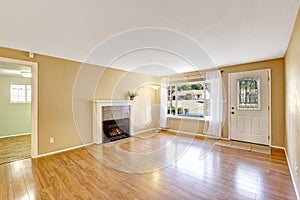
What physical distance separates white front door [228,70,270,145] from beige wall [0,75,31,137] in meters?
7.27

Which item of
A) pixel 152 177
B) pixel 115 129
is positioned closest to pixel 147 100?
pixel 115 129

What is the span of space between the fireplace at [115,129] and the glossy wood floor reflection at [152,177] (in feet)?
3.31

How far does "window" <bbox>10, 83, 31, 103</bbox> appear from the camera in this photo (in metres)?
5.51

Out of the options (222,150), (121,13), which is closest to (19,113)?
(121,13)

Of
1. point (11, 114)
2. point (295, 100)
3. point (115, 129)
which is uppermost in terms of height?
point (295, 100)

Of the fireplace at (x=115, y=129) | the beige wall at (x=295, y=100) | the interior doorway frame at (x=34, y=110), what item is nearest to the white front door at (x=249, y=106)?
the beige wall at (x=295, y=100)

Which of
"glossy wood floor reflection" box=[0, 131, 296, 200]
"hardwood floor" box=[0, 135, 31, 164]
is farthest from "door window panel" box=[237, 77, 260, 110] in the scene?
"hardwood floor" box=[0, 135, 31, 164]

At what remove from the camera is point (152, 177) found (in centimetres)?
242

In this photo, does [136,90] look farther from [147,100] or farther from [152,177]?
[152,177]

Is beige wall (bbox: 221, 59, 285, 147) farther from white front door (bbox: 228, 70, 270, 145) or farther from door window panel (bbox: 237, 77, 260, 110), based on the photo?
door window panel (bbox: 237, 77, 260, 110)

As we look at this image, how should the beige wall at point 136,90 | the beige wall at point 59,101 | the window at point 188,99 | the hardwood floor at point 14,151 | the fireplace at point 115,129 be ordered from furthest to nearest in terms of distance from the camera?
the window at point 188,99 → the beige wall at point 136,90 → the fireplace at point 115,129 → the beige wall at point 59,101 → the hardwood floor at point 14,151

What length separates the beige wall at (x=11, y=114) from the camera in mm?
5223

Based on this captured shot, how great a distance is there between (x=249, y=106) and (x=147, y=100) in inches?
136

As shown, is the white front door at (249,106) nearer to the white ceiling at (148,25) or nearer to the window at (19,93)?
the white ceiling at (148,25)
